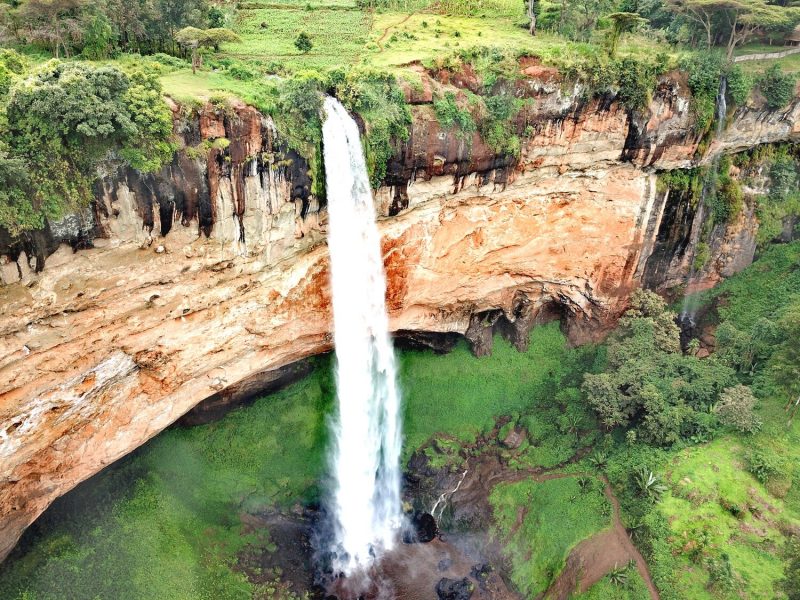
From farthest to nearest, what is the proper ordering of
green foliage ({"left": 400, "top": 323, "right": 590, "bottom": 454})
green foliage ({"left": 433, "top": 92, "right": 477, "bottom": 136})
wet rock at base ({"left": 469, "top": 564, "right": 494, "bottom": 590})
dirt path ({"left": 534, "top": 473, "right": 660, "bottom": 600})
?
green foliage ({"left": 400, "top": 323, "right": 590, "bottom": 454}), wet rock at base ({"left": 469, "top": 564, "right": 494, "bottom": 590}), green foliage ({"left": 433, "top": 92, "right": 477, "bottom": 136}), dirt path ({"left": 534, "top": 473, "right": 660, "bottom": 600})

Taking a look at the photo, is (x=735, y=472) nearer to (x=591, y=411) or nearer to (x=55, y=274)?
(x=591, y=411)

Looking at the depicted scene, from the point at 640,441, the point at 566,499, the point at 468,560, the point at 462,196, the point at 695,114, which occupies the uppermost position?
the point at 695,114

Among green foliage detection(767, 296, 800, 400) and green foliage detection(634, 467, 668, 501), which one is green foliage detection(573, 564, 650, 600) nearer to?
green foliage detection(634, 467, 668, 501)

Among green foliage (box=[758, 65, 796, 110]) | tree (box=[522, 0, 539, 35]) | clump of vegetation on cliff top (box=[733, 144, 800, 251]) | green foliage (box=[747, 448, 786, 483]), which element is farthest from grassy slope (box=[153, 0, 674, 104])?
green foliage (box=[747, 448, 786, 483])

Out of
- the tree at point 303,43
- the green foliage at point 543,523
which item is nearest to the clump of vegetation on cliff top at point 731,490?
the green foliage at point 543,523

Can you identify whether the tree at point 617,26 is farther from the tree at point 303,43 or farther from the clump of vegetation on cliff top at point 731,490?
the clump of vegetation on cliff top at point 731,490

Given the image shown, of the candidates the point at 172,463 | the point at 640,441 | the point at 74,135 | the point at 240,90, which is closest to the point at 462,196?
the point at 240,90
